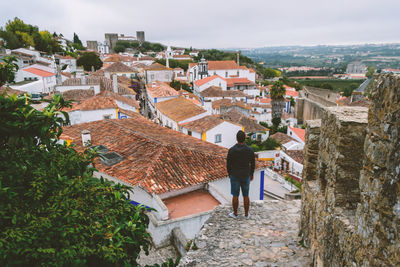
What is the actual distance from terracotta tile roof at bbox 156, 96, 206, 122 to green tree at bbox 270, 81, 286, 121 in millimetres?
14835

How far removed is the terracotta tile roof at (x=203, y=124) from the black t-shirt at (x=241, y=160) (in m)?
17.9

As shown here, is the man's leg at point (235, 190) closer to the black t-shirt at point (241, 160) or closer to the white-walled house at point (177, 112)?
the black t-shirt at point (241, 160)

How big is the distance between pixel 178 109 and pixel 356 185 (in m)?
27.0

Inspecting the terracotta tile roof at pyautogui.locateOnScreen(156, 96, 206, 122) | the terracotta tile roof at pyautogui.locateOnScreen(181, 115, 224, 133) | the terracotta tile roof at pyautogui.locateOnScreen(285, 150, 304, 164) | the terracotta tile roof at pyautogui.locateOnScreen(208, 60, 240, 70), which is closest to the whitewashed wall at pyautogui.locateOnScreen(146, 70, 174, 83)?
the terracotta tile roof at pyautogui.locateOnScreen(208, 60, 240, 70)

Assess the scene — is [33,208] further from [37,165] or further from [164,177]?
[164,177]

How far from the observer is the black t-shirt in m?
5.42

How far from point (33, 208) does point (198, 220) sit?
531cm

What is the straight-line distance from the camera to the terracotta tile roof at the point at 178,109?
89.4 feet

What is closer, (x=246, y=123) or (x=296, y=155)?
(x=296, y=155)

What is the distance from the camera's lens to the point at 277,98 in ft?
136

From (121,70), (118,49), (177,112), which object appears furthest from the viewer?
(118,49)

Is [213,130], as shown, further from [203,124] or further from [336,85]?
[336,85]

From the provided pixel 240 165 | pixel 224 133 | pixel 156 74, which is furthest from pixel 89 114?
pixel 156 74

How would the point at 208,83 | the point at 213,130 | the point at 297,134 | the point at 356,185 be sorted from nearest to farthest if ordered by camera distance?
the point at 356,185, the point at 213,130, the point at 297,134, the point at 208,83
